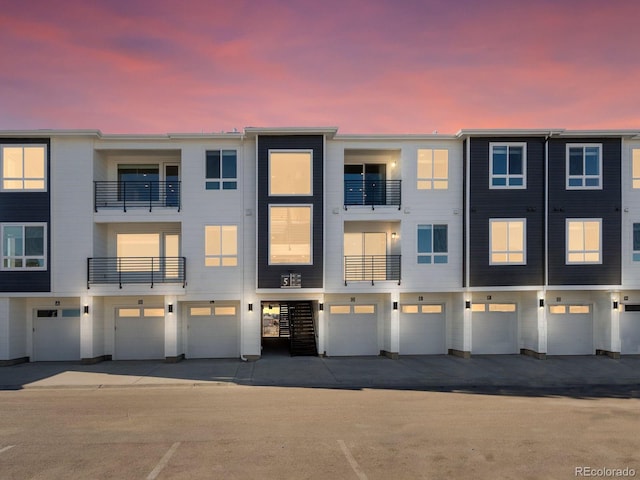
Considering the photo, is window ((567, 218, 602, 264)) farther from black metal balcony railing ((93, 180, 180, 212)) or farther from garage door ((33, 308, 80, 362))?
garage door ((33, 308, 80, 362))

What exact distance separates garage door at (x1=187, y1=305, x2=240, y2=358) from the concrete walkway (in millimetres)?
864

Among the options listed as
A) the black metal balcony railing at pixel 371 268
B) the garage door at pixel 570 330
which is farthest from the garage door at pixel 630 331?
the black metal balcony railing at pixel 371 268

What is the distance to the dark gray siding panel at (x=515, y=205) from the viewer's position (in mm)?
16844

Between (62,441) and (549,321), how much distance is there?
1842cm

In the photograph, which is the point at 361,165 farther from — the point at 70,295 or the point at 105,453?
the point at 105,453

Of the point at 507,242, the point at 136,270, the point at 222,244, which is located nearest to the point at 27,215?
the point at 136,270

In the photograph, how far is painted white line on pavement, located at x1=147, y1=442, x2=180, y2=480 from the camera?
698cm

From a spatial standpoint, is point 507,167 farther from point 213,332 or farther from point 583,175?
point 213,332

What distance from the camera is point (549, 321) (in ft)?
59.4

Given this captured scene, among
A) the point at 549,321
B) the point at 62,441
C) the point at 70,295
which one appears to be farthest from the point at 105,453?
the point at 549,321

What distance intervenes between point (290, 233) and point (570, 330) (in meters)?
13.3

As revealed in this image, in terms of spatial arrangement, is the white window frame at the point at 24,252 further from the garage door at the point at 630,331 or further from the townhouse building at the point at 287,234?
the garage door at the point at 630,331

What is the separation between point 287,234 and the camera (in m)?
16.5

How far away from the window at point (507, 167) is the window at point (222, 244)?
36.3 feet
